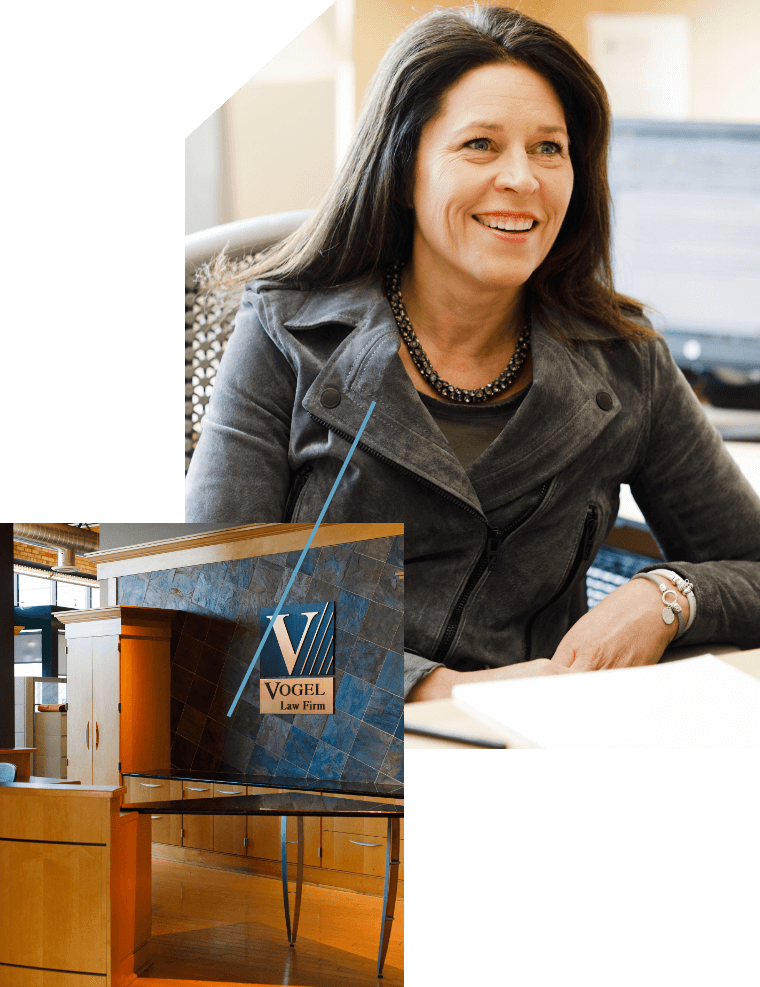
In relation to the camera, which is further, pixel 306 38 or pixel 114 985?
pixel 114 985

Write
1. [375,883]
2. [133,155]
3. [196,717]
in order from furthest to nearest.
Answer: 1. [375,883]
2. [196,717]
3. [133,155]

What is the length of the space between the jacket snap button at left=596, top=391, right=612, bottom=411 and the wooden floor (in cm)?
256

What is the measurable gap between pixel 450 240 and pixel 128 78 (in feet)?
3.84

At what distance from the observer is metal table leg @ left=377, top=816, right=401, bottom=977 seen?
3660 millimetres

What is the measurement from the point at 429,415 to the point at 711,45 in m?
1.22

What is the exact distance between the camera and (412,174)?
2.20 metres

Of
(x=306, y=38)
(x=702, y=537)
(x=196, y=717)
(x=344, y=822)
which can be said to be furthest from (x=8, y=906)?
(x=306, y=38)

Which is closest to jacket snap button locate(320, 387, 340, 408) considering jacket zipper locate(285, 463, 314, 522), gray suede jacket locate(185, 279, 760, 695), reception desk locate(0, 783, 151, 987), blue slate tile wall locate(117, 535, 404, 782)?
gray suede jacket locate(185, 279, 760, 695)

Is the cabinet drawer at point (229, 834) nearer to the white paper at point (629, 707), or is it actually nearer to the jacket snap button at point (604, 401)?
the white paper at point (629, 707)

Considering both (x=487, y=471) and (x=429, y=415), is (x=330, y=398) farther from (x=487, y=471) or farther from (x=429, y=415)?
(x=487, y=471)

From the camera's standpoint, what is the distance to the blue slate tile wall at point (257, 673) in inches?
137

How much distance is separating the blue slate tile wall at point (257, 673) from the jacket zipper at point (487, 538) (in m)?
0.97

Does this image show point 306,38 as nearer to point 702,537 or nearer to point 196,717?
point 702,537

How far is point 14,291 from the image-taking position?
261 centimetres
